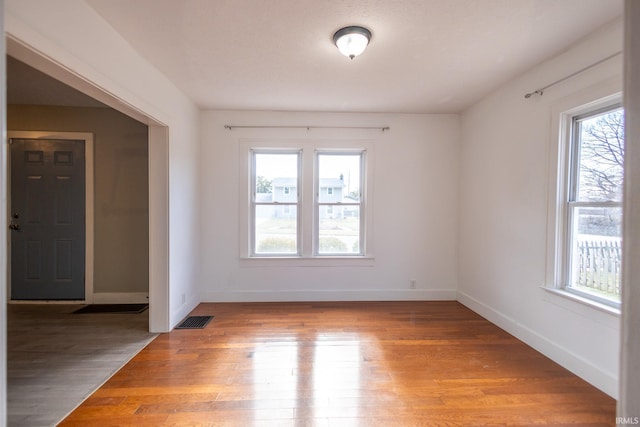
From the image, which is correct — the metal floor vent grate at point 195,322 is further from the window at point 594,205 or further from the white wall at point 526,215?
the window at point 594,205

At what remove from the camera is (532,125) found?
8.58 ft

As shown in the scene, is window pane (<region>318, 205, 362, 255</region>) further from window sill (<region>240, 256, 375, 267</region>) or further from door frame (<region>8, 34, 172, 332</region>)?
door frame (<region>8, 34, 172, 332</region>)

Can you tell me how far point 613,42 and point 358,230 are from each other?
2.92 m

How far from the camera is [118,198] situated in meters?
3.68

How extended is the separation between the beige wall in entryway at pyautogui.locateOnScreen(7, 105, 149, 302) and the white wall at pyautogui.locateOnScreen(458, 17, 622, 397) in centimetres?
429

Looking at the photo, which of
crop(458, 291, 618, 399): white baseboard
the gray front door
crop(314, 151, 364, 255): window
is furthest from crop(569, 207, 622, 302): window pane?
the gray front door

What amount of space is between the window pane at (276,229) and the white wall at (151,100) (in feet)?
2.75

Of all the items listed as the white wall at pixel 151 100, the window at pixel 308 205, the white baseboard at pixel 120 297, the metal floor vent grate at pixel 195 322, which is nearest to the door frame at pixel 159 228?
the white wall at pixel 151 100

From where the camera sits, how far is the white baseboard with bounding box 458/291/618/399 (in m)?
1.97

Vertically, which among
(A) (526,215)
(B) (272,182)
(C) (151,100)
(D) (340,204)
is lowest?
(A) (526,215)

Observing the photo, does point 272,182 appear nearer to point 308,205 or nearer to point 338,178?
point 308,205

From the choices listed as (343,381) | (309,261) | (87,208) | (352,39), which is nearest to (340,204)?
(309,261)

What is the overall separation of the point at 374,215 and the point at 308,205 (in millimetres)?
928

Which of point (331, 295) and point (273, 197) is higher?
point (273, 197)
